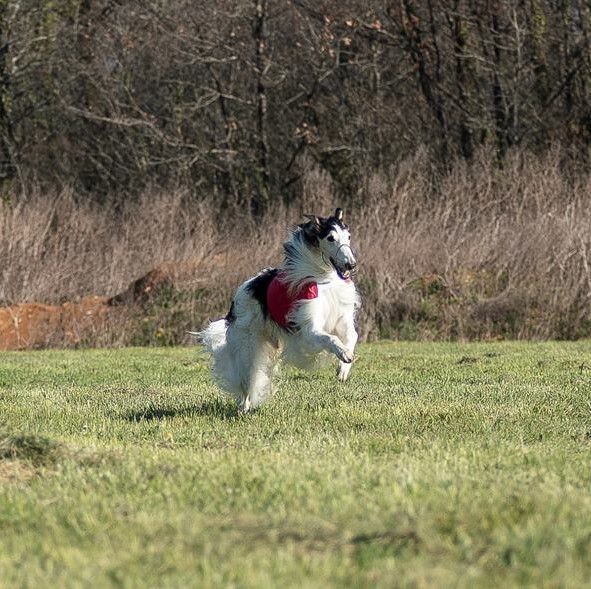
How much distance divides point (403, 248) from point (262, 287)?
13995 mm

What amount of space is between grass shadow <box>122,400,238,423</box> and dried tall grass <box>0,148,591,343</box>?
11717 millimetres

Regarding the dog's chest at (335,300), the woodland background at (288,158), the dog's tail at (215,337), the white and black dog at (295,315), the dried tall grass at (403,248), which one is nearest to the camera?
the white and black dog at (295,315)

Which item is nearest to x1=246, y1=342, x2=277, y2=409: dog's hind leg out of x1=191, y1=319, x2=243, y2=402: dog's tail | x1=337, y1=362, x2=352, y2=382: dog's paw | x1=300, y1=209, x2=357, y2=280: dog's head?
x1=191, y1=319, x2=243, y2=402: dog's tail

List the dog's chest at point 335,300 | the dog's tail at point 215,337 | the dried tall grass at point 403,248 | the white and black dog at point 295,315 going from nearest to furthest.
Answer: the white and black dog at point 295,315 < the dog's chest at point 335,300 < the dog's tail at point 215,337 < the dried tall grass at point 403,248

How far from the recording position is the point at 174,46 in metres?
37.1

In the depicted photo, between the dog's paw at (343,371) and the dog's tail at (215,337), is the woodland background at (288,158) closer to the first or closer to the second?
the dog's tail at (215,337)

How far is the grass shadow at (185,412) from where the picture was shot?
9.59 m

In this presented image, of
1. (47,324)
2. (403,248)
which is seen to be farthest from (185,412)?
(403,248)

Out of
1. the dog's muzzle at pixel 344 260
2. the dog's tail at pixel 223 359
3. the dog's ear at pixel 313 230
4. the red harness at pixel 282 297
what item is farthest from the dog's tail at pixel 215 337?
the dog's muzzle at pixel 344 260

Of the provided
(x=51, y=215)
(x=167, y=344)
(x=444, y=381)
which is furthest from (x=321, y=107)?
(x=444, y=381)

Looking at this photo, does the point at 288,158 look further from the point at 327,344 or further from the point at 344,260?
the point at 327,344

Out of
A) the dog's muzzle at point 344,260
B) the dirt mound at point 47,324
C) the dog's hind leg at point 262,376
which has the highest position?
the dog's muzzle at point 344,260

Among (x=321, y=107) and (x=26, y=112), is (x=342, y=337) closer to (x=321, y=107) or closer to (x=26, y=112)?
(x=321, y=107)

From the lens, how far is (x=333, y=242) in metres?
9.82
